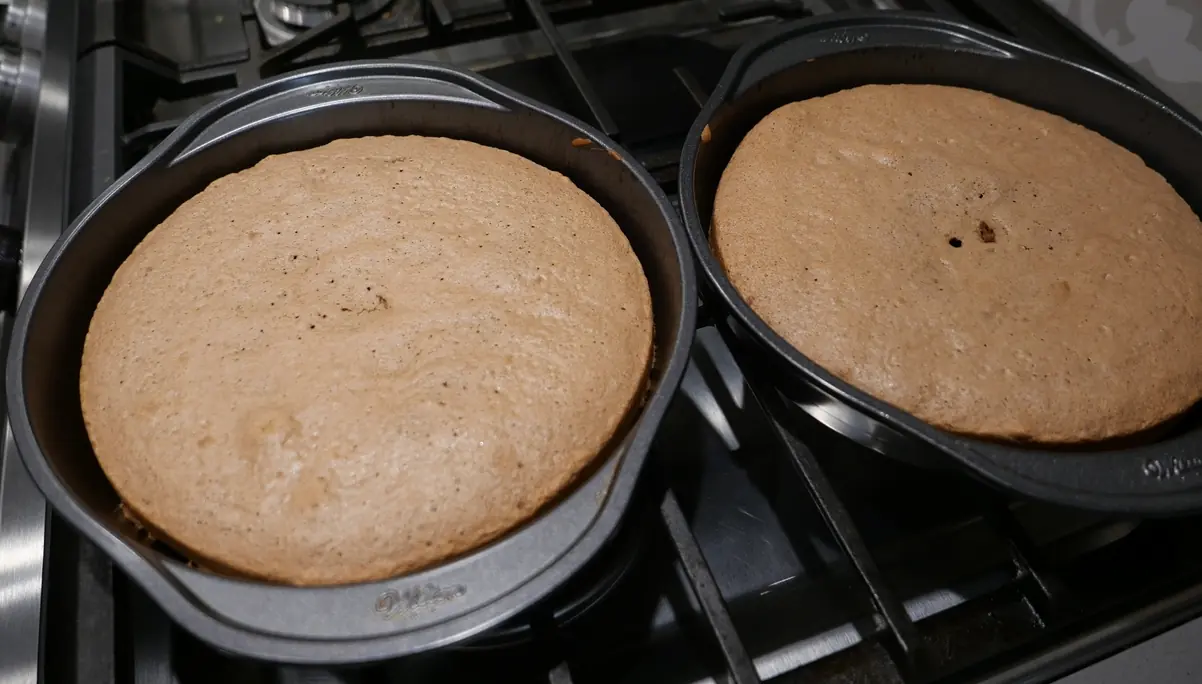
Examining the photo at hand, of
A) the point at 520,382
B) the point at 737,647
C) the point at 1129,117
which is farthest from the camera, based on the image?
the point at 1129,117

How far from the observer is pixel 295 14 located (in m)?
1.37

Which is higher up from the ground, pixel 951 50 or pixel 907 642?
pixel 951 50

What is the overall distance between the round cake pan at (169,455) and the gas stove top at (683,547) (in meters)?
0.04

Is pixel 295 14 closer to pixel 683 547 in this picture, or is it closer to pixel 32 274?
pixel 32 274

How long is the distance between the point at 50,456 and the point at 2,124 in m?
0.75

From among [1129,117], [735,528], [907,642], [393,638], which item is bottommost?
[907,642]

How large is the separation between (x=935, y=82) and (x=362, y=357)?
0.98 m

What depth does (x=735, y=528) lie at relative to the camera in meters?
0.98

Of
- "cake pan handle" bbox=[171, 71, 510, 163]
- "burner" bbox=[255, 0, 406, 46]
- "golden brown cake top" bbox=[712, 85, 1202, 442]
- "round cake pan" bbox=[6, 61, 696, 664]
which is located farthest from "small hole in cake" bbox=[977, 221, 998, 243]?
"burner" bbox=[255, 0, 406, 46]

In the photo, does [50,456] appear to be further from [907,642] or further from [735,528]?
[907,642]

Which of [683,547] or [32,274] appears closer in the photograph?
[683,547]

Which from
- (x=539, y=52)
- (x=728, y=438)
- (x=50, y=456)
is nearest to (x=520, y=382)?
(x=728, y=438)

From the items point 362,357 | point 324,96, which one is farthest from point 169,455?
point 324,96

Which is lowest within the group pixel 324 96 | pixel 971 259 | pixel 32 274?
pixel 971 259
